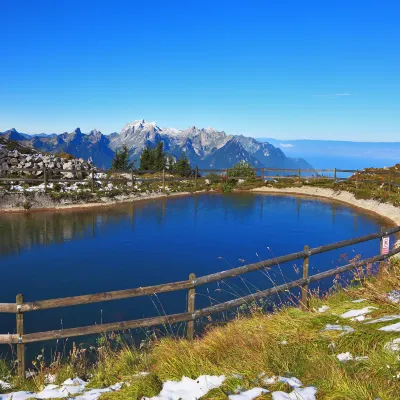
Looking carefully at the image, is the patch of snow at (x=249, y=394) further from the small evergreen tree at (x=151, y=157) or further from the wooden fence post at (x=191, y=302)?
the small evergreen tree at (x=151, y=157)

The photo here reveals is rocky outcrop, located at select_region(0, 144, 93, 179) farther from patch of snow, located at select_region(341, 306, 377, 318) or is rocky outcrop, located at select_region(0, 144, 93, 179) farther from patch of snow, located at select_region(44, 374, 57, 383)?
patch of snow, located at select_region(341, 306, 377, 318)

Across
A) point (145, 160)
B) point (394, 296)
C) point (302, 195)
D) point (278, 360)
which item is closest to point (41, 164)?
point (302, 195)

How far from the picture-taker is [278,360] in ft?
15.9

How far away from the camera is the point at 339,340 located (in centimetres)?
528

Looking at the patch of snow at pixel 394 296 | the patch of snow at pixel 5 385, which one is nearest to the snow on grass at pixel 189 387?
the patch of snow at pixel 5 385

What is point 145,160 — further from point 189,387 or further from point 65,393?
point 189,387

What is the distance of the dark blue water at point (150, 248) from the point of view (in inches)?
416

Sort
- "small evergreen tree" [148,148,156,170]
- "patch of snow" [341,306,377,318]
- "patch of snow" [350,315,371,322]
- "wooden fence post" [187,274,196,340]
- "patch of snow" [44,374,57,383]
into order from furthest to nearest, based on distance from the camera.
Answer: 1. "small evergreen tree" [148,148,156,170]
2. "wooden fence post" [187,274,196,340]
3. "patch of snow" [341,306,377,318]
4. "patch of snow" [350,315,371,322]
5. "patch of snow" [44,374,57,383]

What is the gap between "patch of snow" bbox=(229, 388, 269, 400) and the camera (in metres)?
4.16

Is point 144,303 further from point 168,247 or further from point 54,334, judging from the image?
point 168,247

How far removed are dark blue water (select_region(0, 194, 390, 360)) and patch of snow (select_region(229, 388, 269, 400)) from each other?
493 centimetres

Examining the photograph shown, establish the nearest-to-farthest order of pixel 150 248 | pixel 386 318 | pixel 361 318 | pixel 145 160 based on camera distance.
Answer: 1. pixel 386 318
2. pixel 361 318
3. pixel 150 248
4. pixel 145 160

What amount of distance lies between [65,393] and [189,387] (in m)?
1.68

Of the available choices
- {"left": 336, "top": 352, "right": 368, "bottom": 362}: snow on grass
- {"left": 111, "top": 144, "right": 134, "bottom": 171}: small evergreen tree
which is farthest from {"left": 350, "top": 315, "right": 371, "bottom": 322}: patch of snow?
{"left": 111, "top": 144, "right": 134, "bottom": 171}: small evergreen tree
